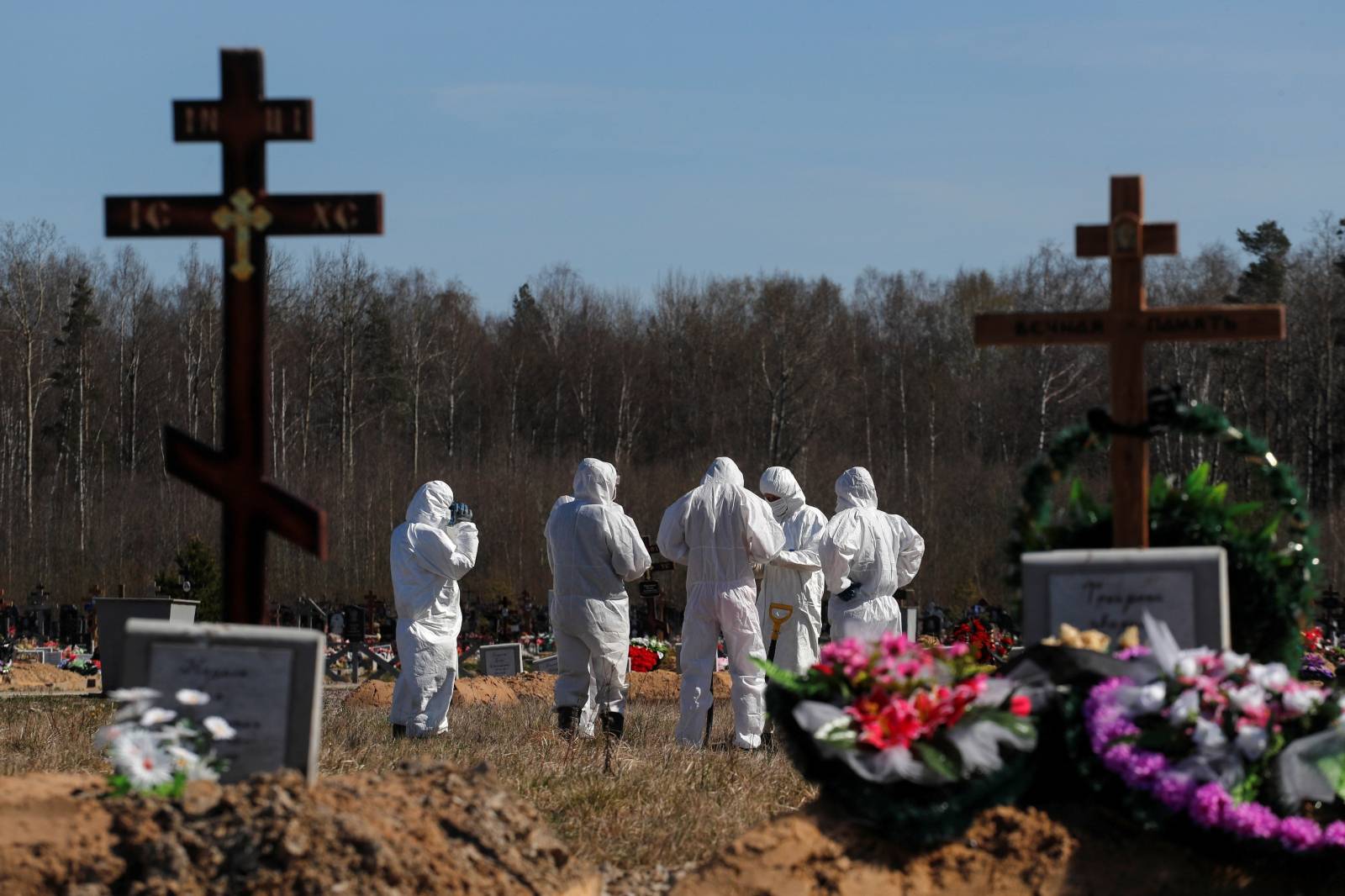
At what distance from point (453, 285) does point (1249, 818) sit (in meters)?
53.7

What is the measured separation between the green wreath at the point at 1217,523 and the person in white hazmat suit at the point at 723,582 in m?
4.45

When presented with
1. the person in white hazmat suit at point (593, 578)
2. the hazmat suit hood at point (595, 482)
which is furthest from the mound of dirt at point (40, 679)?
the hazmat suit hood at point (595, 482)

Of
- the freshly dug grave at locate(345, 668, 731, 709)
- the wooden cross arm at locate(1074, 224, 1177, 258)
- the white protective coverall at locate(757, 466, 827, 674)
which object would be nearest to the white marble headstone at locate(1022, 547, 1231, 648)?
the wooden cross arm at locate(1074, 224, 1177, 258)

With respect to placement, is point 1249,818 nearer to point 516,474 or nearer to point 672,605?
point 672,605

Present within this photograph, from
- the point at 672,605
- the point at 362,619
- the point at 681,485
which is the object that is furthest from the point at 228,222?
the point at 681,485

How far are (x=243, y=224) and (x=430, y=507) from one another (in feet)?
21.5

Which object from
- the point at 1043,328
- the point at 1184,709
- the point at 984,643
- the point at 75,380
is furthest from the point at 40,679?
the point at 75,380

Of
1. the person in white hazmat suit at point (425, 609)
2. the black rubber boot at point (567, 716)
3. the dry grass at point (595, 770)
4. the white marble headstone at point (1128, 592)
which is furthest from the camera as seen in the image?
the person in white hazmat suit at point (425, 609)

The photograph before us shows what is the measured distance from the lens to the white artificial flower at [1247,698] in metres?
5.66

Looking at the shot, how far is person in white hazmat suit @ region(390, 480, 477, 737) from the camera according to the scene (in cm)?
1282

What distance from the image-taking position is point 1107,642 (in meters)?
6.23

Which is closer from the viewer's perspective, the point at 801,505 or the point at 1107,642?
the point at 1107,642

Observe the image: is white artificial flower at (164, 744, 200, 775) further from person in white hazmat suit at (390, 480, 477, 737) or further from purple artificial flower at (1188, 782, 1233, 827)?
person in white hazmat suit at (390, 480, 477, 737)

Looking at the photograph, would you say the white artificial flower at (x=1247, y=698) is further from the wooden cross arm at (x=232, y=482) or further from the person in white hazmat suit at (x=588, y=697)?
the person in white hazmat suit at (x=588, y=697)
